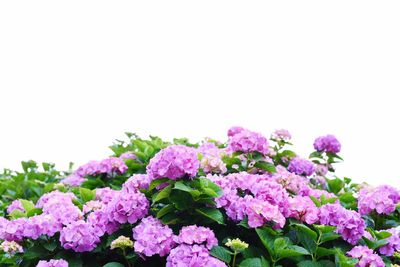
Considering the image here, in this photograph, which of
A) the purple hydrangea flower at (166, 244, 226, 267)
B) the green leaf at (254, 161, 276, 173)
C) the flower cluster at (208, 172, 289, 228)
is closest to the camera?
the purple hydrangea flower at (166, 244, 226, 267)

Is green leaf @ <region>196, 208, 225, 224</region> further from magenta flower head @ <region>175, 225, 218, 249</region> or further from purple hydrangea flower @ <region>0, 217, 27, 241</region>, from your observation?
purple hydrangea flower @ <region>0, 217, 27, 241</region>

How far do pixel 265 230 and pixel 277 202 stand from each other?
216 mm

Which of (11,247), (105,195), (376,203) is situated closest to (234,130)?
(376,203)

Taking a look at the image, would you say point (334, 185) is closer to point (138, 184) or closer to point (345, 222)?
point (345, 222)

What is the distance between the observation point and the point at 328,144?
15.8ft

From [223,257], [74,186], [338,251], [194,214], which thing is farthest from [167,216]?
[74,186]

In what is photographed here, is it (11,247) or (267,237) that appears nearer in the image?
(267,237)

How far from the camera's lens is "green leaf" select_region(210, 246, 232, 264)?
8.71 feet

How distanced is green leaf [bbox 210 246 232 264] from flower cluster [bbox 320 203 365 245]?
0.60 m

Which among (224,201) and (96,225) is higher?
(224,201)

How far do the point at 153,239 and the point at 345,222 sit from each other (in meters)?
0.99

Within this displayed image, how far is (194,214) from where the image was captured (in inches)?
113

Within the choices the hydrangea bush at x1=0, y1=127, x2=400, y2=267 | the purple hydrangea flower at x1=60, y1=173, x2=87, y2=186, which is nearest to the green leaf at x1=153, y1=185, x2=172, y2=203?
the hydrangea bush at x1=0, y1=127, x2=400, y2=267

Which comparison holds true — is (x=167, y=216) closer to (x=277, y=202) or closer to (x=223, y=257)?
(x=223, y=257)
